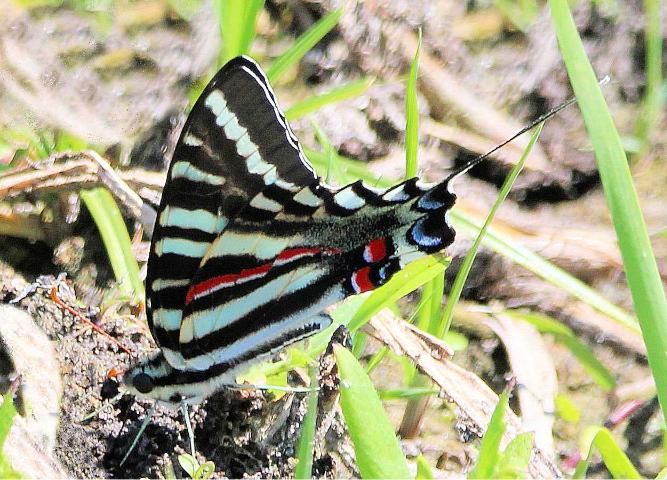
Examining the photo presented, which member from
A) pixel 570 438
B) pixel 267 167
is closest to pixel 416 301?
pixel 570 438

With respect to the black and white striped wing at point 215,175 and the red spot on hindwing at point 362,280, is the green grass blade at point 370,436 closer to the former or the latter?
the red spot on hindwing at point 362,280

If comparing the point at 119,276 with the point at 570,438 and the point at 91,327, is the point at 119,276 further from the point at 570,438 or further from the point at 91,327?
the point at 570,438

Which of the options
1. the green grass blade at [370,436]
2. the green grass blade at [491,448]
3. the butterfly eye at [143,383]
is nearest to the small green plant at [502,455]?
the green grass blade at [491,448]

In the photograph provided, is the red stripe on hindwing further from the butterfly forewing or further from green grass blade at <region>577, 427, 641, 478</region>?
green grass blade at <region>577, 427, 641, 478</region>

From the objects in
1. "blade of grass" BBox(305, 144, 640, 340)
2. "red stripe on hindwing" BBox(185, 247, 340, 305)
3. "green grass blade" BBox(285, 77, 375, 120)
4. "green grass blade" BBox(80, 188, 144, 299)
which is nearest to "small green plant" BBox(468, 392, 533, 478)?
A: "red stripe on hindwing" BBox(185, 247, 340, 305)

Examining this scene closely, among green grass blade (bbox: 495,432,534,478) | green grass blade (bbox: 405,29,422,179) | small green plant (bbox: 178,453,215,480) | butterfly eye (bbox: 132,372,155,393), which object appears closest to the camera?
green grass blade (bbox: 495,432,534,478)
